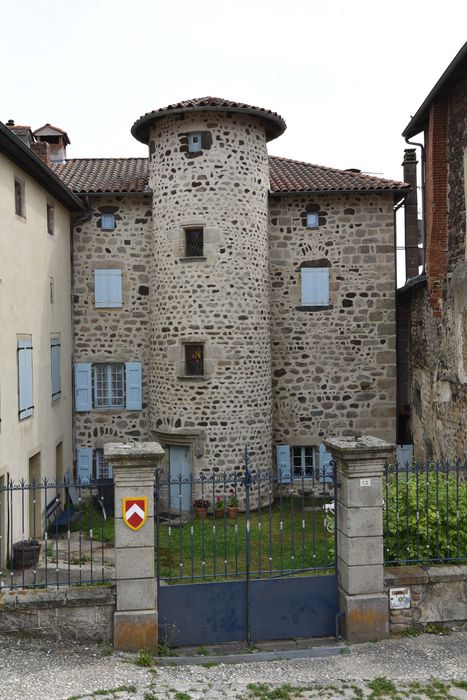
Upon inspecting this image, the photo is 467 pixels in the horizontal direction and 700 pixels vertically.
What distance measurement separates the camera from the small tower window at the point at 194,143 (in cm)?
1534

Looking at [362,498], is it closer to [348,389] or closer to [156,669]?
[156,669]

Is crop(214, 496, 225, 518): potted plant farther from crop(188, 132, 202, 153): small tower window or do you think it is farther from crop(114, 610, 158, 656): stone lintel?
crop(188, 132, 202, 153): small tower window

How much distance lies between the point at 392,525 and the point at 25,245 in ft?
28.0

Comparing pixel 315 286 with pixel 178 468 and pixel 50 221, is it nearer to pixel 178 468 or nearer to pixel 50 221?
pixel 178 468

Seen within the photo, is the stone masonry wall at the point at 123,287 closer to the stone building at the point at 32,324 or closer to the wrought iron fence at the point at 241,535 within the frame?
the stone building at the point at 32,324

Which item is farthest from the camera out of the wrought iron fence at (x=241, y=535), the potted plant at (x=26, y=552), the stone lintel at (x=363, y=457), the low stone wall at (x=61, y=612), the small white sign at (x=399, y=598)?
the potted plant at (x=26, y=552)

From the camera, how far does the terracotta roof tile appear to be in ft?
54.2

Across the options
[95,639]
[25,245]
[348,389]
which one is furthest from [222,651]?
[348,389]

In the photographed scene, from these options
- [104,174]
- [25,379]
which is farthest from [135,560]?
[104,174]

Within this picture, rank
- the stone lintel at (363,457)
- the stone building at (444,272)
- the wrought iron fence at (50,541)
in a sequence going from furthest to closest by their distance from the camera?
the stone building at (444,272) < the wrought iron fence at (50,541) < the stone lintel at (363,457)

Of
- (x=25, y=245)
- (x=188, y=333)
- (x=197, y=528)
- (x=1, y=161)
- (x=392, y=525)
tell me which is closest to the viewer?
(x=392, y=525)

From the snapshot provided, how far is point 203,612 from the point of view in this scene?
25.4ft

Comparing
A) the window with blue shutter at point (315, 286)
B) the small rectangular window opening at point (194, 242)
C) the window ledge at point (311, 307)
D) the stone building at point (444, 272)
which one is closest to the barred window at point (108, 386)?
the small rectangular window opening at point (194, 242)

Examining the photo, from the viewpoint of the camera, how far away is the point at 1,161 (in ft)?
36.6
